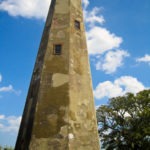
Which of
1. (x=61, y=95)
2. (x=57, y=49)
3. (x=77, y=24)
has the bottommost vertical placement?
(x=61, y=95)

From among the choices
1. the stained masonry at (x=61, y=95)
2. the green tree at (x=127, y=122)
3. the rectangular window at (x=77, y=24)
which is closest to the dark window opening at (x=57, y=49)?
the stained masonry at (x=61, y=95)

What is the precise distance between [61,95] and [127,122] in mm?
24881

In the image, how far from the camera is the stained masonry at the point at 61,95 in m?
8.55

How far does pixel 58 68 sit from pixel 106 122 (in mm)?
25232

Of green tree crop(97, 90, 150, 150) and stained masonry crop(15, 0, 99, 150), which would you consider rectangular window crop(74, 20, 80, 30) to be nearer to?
stained masonry crop(15, 0, 99, 150)

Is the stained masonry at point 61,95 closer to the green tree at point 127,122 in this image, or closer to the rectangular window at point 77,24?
the rectangular window at point 77,24

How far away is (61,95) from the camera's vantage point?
9180 millimetres

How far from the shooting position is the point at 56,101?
9109 mm

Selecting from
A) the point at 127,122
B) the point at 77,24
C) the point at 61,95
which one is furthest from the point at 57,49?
the point at 127,122

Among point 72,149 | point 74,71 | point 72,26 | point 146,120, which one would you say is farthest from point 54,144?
point 146,120

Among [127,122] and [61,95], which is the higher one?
[127,122]

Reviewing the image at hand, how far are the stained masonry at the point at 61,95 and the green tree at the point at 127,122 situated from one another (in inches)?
871

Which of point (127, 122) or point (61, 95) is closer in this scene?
point (61, 95)

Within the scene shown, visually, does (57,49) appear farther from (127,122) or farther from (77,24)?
(127,122)
